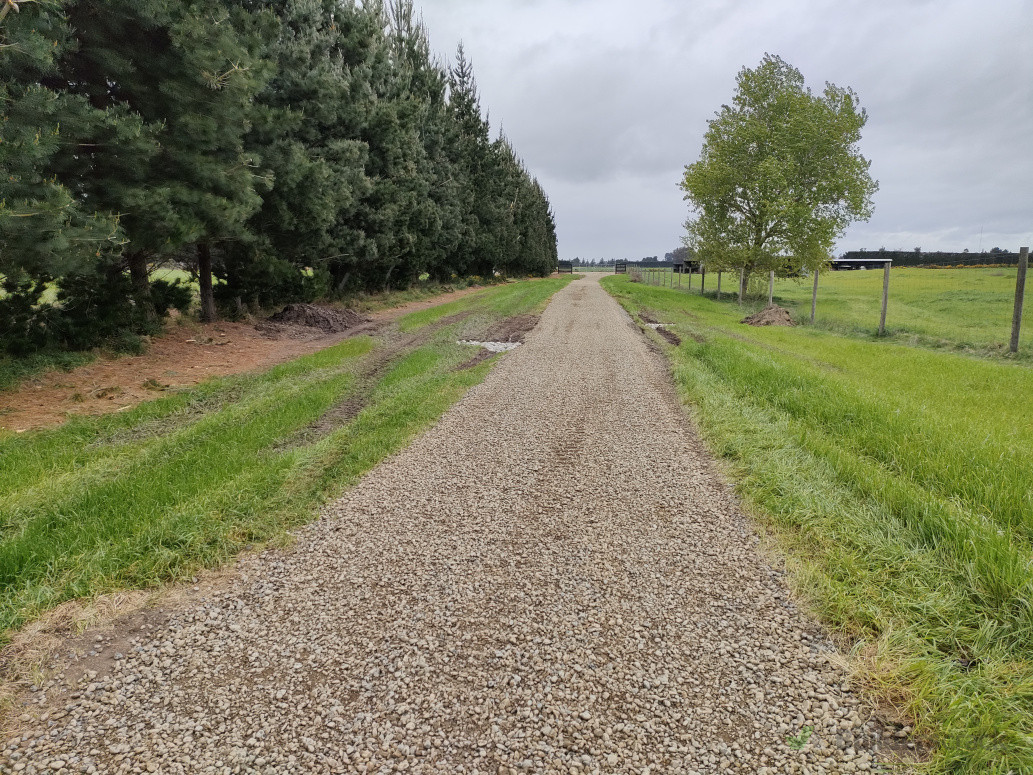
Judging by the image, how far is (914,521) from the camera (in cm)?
389

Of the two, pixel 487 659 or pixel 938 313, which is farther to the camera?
pixel 938 313

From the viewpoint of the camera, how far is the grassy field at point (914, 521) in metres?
2.38

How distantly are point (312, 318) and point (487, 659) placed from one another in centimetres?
1430

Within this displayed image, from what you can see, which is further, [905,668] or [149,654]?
[149,654]

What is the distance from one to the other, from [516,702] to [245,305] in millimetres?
15467

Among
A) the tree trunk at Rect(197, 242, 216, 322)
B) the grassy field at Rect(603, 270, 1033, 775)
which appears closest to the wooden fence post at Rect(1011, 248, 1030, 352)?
the grassy field at Rect(603, 270, 1033, 775)

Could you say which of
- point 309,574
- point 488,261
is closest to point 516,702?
point 309,574

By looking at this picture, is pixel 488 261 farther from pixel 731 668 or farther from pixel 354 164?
pixel 731 668

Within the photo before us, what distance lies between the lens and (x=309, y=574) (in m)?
3.43

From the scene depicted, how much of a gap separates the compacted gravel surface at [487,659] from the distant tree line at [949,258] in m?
46.4

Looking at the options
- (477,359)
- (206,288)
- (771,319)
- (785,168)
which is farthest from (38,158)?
(785,168)

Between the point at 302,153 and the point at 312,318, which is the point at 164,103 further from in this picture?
the point at 312,318

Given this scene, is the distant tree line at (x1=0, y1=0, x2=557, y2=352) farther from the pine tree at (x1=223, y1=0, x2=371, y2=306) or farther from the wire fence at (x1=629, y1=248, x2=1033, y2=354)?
the wire fence at (x1=629, y1=248, x2=1033, y2=354)

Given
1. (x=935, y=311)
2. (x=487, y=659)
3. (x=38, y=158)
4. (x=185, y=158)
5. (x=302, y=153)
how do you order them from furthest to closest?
1. (x=935, y=311)
2. (x=302, y=153)
3. (x=185, y=158)
4. (x=38, y=158)
5. (x=487, y=659)
